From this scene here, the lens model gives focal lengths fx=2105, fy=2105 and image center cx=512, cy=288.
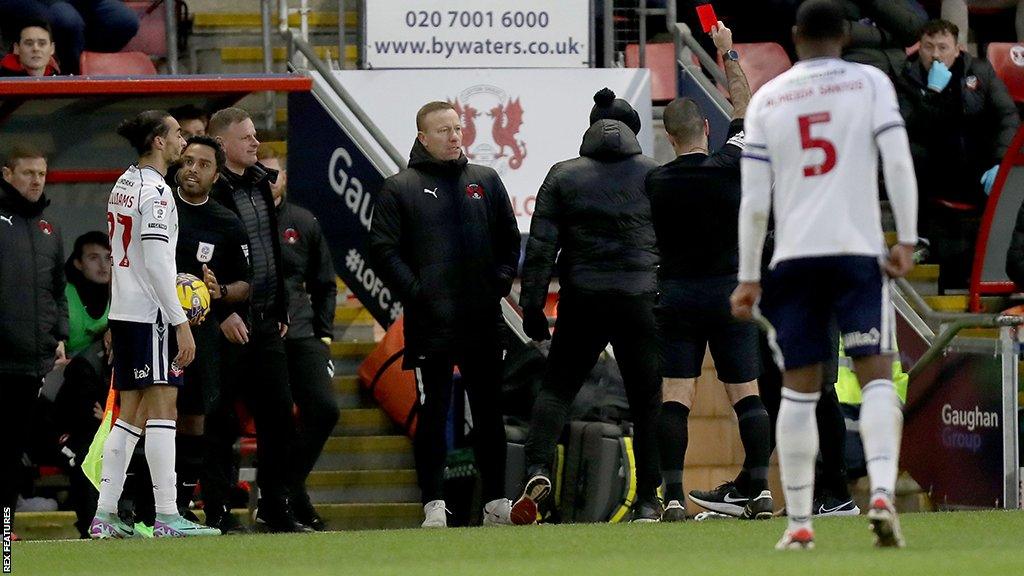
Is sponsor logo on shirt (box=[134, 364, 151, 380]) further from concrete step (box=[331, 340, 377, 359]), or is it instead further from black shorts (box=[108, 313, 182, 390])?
concrete step (box=[331, 340, 377, 359])

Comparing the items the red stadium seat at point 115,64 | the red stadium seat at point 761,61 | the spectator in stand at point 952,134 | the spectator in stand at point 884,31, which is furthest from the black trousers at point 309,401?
the spectator in stand at point 884,31

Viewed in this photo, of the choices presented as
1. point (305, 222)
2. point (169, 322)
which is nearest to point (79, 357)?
point (305, 222)

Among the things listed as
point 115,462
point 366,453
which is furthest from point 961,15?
point 115,462

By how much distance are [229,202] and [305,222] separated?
2.69 feet

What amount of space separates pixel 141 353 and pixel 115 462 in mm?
495

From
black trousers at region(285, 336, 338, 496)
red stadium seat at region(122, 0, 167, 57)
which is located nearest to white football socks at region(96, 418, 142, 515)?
black trousers at region(285, 336, 338, 496)

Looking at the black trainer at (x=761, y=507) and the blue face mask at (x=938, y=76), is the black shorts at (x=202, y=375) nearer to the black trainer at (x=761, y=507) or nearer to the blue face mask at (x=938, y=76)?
the black trainer at (x=761, y=507)

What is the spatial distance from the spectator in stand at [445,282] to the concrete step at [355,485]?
1.87 metres

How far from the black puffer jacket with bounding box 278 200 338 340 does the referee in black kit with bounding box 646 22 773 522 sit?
6.38 feet

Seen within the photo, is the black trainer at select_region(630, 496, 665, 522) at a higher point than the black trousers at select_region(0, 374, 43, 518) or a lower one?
lower

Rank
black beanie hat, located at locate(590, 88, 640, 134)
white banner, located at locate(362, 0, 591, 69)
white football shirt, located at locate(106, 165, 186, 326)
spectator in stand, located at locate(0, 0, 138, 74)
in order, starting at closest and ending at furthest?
white football shirt, located at locate(106, 165, 186, 326), black beanie hat, located at locate(590, 88, 640, 134), spectator in stand, located at locate(0, 0, 138, 74), white banner, located at locate(362, 0, 591, 69)

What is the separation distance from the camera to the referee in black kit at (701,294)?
31.3 ft

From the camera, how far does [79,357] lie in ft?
37.0

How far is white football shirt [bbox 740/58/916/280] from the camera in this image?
273 inches
